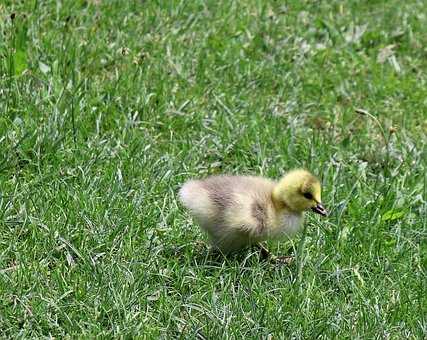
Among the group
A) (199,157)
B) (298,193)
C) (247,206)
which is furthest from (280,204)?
(199,157)

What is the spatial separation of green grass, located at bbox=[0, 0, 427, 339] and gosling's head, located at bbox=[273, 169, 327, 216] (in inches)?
12.1

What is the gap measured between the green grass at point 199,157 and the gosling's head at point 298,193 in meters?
0.31

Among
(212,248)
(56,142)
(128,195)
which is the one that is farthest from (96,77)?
(212,248)

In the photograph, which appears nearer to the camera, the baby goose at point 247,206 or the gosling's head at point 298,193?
the baby goose at point 247,206

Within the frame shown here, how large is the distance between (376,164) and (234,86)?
122 centimetres

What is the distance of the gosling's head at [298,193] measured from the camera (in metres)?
5.41

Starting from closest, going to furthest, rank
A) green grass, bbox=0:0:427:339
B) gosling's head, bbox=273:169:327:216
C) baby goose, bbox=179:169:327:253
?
green grass, bbox=0:0:427:339 < baby goose, bbox=179:169:327:253 < gosling's head, bbox=273:169:327:216

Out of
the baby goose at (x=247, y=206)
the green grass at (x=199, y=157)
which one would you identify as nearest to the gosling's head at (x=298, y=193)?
the baby goose at (x=247, y=206)

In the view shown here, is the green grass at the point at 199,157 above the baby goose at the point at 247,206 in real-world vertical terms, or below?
below

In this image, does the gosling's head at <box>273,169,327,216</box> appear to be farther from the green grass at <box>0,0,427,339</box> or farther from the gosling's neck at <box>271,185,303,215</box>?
the green grass at <box>0,0,427,339</box>

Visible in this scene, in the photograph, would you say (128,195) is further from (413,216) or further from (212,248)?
(413,216)

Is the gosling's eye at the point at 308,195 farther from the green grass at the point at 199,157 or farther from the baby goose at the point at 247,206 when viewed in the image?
the green grass at the point at 199,157

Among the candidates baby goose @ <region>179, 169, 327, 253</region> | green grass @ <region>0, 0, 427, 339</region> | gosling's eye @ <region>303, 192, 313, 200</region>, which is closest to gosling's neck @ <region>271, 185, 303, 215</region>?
baby goose @ <region>179, 169, 327, 253</region>

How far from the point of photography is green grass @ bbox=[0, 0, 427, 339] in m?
5.02
